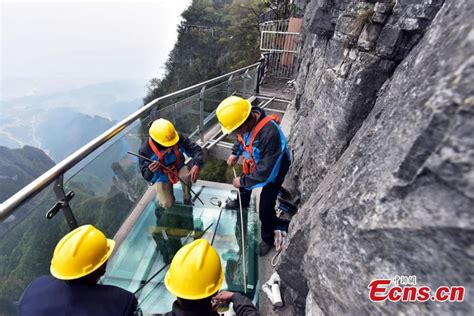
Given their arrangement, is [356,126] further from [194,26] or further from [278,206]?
[194,26]

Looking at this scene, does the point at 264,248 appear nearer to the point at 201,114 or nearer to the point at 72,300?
the point at 72,300

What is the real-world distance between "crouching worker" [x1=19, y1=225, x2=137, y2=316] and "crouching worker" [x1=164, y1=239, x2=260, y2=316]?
380 millimetres

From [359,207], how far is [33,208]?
2.55 m

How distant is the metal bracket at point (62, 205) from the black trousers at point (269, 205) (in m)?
2.29

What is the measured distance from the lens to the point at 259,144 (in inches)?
137

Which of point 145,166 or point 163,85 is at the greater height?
point 145,166

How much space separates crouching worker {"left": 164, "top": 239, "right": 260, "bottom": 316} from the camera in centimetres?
189

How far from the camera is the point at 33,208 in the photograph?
220cm

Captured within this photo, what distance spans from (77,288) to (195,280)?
0.85 metres

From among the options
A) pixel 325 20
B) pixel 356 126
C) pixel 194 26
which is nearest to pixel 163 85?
pixel 194 26

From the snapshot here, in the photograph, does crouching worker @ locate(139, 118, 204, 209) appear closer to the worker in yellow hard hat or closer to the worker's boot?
the worker in yellow hard hat

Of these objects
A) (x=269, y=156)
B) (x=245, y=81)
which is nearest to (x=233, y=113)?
(x=269, y=156)

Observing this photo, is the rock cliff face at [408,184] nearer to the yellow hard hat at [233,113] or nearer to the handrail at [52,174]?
the yellow hard hat at [233,113]

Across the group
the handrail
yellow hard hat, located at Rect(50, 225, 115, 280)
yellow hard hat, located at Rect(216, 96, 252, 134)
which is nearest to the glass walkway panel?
the handrail
